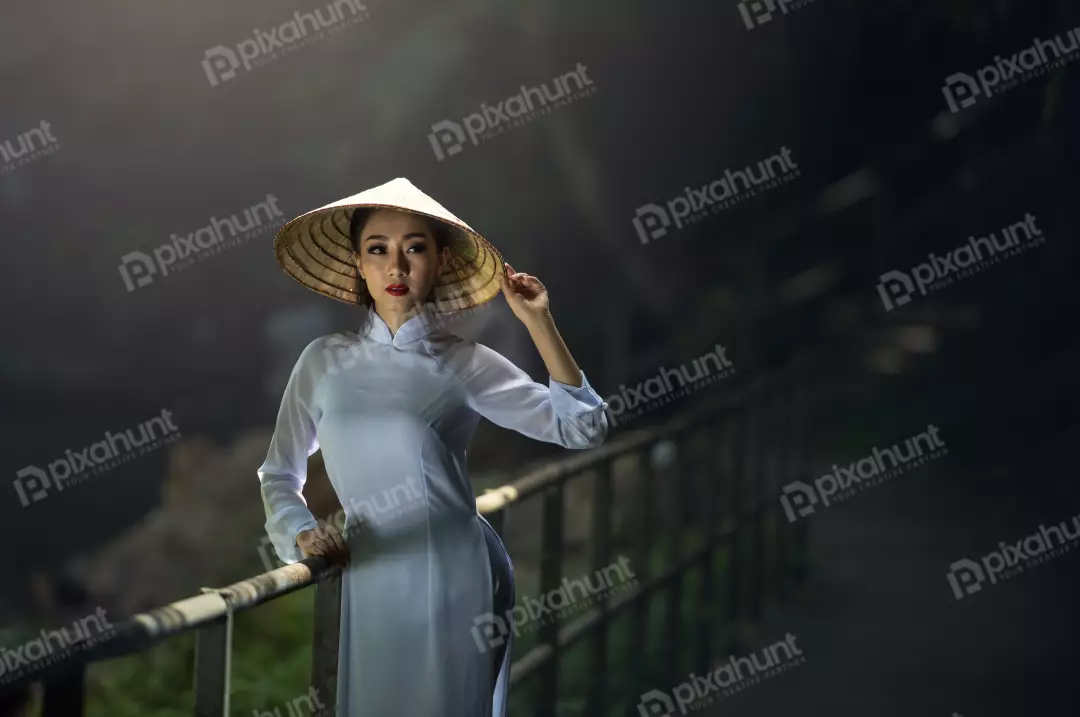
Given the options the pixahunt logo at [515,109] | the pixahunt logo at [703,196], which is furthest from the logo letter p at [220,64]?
the pixahunt logo at [703,196]

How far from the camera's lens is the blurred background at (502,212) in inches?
169

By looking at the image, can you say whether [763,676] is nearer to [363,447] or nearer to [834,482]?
[834,482]

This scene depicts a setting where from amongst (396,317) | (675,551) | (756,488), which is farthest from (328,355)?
(756,488)

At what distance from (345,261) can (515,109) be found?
3.00 meters

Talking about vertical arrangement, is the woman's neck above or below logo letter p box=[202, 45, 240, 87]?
below

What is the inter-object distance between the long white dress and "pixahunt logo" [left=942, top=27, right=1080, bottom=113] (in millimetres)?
3106

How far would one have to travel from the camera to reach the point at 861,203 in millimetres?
6512

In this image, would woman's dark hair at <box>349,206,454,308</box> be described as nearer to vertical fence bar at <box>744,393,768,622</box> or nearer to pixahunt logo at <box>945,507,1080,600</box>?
vertical fence bar at <box>744,393,768,622</box>

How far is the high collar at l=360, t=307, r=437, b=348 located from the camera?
148 centimetres

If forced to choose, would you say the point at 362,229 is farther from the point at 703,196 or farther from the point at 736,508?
the point at 703,196

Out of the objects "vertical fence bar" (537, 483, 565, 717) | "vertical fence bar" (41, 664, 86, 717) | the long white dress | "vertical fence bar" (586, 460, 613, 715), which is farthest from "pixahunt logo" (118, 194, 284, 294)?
"vertical fence bar" (41, 664, 86, 717)

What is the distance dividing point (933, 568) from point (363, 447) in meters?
3.30

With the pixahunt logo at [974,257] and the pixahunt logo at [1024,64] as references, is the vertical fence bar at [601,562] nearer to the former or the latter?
the pixahunt logo at [1024,64]

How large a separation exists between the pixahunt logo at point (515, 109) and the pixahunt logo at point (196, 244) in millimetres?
768
